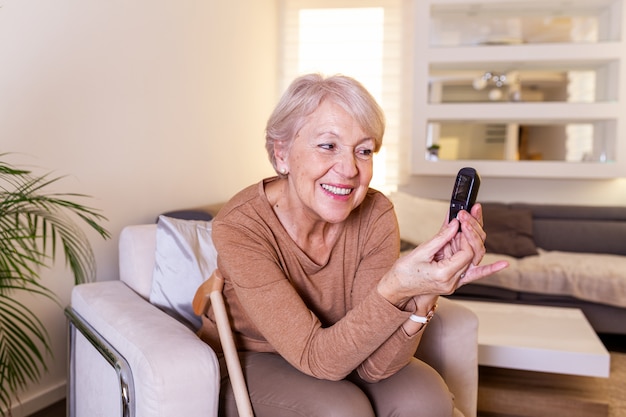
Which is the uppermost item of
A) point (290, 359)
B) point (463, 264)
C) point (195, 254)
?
point (463, 264)

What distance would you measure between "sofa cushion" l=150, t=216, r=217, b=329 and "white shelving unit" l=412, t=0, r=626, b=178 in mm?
2658

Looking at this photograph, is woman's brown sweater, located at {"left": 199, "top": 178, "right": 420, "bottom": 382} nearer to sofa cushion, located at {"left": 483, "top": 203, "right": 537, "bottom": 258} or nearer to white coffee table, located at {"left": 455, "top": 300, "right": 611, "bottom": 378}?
white coffee table, located at {"left": 455, "top": 300, "right": 611, "bottom": 378}

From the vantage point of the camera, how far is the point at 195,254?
185 centimetres

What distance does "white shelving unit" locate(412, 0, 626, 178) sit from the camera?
4.00 m

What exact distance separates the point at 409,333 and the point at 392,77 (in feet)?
11.9

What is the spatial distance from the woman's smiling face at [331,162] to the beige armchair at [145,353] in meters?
0.40

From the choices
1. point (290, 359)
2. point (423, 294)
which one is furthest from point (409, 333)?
point (290, 359)

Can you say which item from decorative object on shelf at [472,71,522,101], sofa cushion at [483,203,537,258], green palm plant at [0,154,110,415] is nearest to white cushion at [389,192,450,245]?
sofa cushion at [483,203,537,258]

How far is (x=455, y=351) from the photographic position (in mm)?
1685

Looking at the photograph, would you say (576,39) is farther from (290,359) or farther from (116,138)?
(290,359)

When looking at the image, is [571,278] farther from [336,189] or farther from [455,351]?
[336,189]

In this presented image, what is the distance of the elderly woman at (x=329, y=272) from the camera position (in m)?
1.12

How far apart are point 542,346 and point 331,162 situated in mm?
1329

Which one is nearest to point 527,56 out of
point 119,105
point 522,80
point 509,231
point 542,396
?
point 522,80
